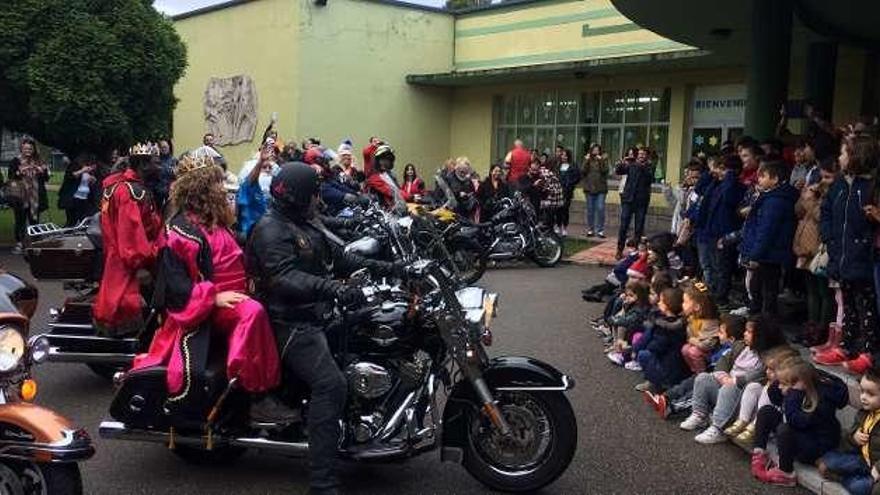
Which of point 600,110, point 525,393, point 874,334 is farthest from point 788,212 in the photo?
point 600,110

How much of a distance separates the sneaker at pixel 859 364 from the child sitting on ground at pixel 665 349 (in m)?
1.15

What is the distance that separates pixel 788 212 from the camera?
7738 millimetres

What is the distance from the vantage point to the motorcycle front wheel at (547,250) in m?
14.5

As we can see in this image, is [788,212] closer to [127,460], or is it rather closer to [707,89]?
[127,460]

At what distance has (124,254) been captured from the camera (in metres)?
6.41

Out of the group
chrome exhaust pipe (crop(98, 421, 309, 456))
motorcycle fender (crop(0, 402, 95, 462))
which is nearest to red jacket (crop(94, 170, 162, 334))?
chrome exhaust pipe (crop(98, 421, 309, 456))

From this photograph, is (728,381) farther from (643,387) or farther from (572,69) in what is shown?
(572,69)

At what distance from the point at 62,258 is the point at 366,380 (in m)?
3.44

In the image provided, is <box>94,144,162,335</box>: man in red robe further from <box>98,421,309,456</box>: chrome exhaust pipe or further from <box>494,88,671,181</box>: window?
<box>494,88,671,181</box>: window

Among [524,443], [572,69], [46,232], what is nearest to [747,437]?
[524,443]

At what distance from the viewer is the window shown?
2066 cm

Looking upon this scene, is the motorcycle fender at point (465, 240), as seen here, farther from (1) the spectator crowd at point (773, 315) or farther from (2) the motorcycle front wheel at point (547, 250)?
(1) the spectator crowd at point (773, 315)

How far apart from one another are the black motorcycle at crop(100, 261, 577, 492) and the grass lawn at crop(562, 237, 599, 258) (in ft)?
35.5

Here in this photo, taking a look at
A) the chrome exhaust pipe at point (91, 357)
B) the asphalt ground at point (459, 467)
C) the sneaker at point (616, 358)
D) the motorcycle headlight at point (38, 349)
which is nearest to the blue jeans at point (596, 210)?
the sneaker at point (616, 358)
